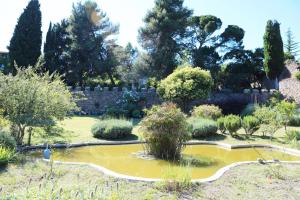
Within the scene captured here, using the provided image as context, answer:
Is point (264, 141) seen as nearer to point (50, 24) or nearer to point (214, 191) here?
point (214, 191)

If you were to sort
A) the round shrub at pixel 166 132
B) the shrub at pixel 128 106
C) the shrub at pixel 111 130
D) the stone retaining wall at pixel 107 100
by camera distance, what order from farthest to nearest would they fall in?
1. the stone retaining wall at pixel 107 100
2. the shrub at pixel 128 106
3. the shrub at pixel 111 130
4. the round shrub at pixel 166 132

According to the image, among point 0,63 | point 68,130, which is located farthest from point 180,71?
point 0,63

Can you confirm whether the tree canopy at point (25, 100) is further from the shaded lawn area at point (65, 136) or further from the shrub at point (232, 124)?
the shrub at point (232, 124)

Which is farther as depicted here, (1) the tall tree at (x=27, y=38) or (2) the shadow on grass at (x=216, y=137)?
(1) the tall tree at (x=27, y=38)

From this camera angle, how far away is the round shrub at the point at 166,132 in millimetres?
8938

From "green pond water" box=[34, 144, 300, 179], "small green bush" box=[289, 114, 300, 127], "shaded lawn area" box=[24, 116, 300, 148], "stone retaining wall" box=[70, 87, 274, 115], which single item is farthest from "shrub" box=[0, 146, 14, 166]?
"stone retaining wall" box=[70, 87, 274, 115]

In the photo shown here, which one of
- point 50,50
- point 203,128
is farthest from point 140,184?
point 50,50

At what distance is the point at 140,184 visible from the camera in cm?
623

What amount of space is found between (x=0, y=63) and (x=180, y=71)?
16709mm

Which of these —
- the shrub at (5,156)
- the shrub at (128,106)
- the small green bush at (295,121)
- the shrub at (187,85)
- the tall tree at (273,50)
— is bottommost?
the shrub at (5,156)

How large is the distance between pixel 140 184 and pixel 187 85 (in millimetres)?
12507

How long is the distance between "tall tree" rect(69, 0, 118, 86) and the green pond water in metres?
14.9

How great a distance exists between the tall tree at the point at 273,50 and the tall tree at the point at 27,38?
15597 mm

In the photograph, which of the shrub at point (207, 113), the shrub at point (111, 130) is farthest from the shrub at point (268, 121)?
the shrub at point (111, 130)
